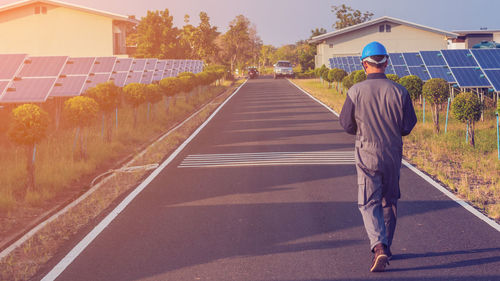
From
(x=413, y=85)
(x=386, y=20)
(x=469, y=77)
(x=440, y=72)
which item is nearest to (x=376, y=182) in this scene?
(x=413, y=85)

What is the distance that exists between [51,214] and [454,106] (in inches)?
391

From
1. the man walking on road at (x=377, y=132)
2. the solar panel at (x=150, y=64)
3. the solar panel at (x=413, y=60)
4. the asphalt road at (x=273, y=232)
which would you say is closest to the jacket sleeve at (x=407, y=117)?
the man walking on road at (x=377, y=132)

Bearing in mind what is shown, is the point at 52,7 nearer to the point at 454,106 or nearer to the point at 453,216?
the point at 454,106

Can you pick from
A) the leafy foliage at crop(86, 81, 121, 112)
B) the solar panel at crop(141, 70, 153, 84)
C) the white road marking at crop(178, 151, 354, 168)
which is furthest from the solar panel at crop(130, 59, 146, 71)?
the white road marking at crop(178, 151, 354, 168)

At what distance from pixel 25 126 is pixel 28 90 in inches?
267

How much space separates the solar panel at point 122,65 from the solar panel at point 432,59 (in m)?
14.1

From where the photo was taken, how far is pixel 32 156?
9.42 meters

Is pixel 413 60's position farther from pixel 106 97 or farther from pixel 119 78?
pixel 106 97

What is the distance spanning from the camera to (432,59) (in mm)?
26734

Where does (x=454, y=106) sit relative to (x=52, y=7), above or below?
below

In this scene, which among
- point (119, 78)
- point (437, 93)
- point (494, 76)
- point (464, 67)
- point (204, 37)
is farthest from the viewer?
point (204, 37)

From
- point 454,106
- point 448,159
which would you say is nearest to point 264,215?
point 448,159

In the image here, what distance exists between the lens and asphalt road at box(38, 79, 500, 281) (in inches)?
215

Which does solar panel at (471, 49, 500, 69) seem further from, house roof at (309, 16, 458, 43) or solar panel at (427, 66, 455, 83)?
house roof at (309, 16, 458, 43)
